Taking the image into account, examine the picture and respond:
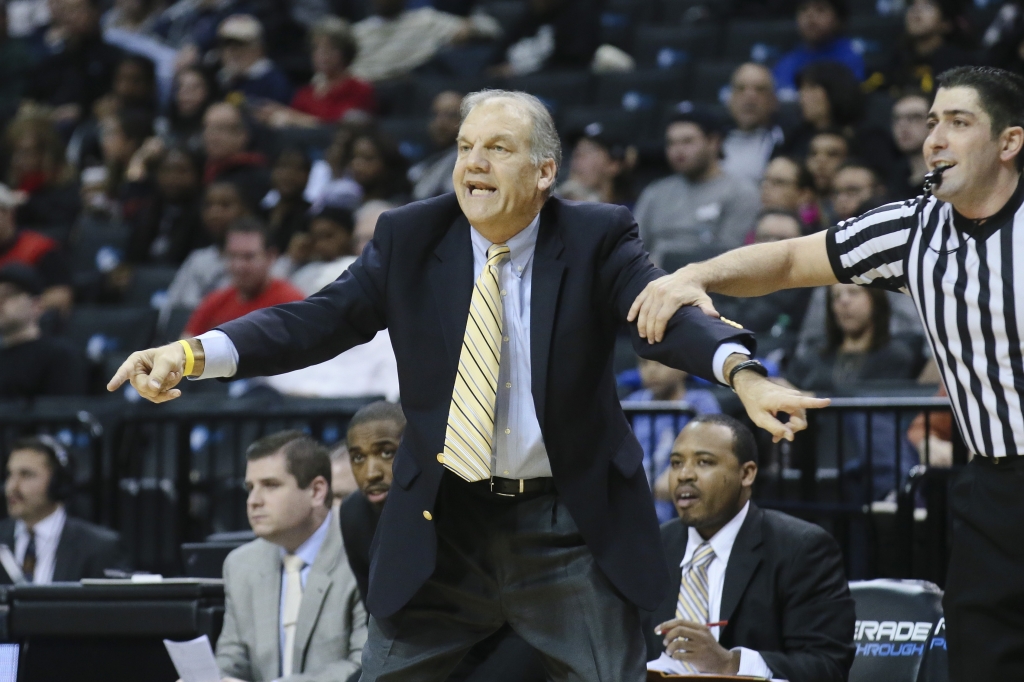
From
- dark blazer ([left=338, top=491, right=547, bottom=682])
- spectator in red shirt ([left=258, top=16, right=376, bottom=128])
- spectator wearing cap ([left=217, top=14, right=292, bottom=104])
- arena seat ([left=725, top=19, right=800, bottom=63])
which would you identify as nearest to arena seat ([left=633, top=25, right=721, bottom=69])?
arena seat ([left=725, top=19, right=800, bottom=63])

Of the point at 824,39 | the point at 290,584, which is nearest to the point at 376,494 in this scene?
the point at 290,584

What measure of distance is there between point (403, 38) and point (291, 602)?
718 centimetres

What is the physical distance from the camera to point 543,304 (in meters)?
3.21

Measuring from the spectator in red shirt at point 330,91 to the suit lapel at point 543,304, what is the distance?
Result: 7671 millimetres

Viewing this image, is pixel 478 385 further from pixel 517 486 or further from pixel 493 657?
pixel 493 657

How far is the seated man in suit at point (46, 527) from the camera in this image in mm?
6320

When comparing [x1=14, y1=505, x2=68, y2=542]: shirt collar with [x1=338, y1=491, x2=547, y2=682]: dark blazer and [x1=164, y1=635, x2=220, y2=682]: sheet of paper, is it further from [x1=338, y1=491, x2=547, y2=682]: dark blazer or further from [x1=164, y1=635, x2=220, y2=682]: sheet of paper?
[x1=338, y1=491, x2=547, y2=682]: dark blazer

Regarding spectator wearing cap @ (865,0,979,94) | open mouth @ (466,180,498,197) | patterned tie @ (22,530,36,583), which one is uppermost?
spectator wearing cap @ (865,0,979,94)

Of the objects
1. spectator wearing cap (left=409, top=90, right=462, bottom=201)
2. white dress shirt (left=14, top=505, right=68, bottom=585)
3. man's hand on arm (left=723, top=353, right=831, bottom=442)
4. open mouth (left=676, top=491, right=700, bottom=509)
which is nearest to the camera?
man's hand on arm (left=723, top=353, right=831, bottom=442)

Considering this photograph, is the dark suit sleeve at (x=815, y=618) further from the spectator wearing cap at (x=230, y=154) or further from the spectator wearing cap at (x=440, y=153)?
the spectator wearing cap at (x=230, y=154)

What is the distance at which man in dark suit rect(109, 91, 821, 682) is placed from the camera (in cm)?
316

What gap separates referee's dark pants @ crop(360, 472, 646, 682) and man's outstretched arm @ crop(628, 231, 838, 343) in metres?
0.50

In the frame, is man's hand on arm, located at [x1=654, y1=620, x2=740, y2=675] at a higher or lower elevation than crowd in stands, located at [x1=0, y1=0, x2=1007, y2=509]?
lower

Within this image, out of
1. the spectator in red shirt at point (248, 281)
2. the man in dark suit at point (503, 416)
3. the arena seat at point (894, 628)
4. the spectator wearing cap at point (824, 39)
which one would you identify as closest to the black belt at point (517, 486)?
the man in dark suit at point (503, 416)
